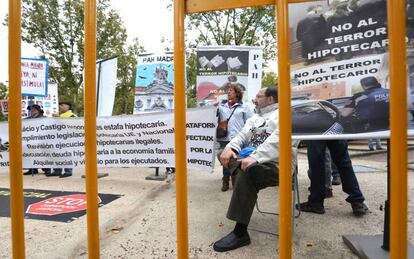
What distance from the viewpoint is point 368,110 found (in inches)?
62.2

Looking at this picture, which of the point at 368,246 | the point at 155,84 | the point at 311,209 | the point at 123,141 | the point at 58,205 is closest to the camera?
the point at 368,246

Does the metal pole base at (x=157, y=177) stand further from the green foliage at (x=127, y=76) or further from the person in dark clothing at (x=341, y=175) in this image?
the green foliage at (x=127, y=76)

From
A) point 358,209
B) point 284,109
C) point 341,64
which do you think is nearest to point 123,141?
point 358,209

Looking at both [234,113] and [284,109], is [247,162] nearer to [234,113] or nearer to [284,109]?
[284,109]

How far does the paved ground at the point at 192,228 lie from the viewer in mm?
2416

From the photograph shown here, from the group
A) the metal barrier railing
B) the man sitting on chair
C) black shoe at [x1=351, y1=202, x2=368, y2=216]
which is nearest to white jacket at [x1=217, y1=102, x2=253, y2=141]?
black shoe at [x1=351, y1=202, x2=368, y2=216]

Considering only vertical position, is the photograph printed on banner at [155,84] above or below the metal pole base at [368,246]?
above

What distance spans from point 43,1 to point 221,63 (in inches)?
565

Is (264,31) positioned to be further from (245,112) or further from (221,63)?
(245,112)

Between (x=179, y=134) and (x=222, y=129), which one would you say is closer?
(x=179, y=134)

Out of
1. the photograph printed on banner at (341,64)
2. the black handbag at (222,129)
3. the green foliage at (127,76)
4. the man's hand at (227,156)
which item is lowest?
the man's hand at (227,156)

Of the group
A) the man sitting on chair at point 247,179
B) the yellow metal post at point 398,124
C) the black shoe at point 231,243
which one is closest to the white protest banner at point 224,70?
the man sitting on chair at point 247,179

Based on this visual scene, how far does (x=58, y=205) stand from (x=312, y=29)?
366 cm

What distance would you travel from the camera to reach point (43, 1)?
53.0 feet
